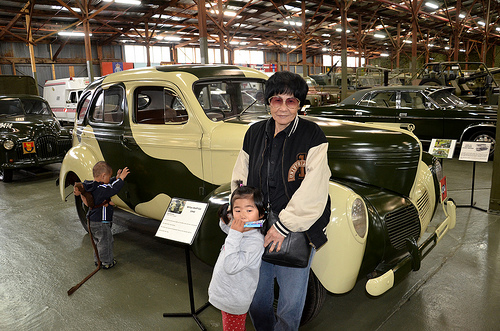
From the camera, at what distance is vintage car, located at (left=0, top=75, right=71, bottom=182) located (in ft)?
24.2

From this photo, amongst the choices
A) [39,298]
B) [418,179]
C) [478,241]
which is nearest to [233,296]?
[418,179]

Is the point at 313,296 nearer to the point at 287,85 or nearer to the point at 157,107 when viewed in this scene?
the point at 287,85

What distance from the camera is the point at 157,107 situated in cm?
408

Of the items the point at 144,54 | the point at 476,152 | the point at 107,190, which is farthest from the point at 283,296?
the point at 144,54

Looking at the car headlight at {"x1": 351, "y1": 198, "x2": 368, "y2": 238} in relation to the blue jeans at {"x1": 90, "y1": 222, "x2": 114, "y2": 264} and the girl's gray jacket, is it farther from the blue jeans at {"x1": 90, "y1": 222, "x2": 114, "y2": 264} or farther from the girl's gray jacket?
the blue jeans at {"x1": 90, "y1": 222, "x2": 114, "y2": 264}

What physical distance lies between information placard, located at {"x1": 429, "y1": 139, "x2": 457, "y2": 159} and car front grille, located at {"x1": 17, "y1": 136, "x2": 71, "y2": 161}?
725 centimetres

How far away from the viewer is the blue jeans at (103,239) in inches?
141

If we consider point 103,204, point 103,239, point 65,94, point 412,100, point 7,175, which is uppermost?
point 65,94

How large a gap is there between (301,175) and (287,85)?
45cm

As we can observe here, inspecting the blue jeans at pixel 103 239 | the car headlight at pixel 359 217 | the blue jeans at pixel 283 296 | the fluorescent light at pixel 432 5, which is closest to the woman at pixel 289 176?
the blue jeans at pixel 283 296

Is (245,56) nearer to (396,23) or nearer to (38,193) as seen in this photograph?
(396,23)

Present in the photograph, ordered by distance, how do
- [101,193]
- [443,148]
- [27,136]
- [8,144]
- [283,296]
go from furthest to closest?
[27,136] → [8,144] → [443,148] → [101,193] → [283,296]

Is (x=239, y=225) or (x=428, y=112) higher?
(x=428, y=112)

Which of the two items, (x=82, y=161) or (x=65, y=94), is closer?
(x=82, y=161)
